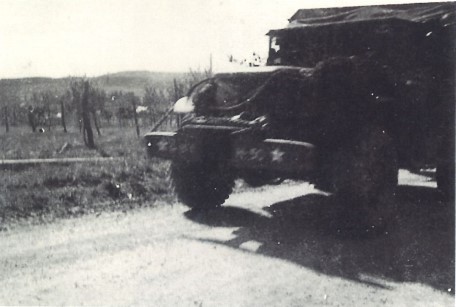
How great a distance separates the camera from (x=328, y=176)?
15.9 ft

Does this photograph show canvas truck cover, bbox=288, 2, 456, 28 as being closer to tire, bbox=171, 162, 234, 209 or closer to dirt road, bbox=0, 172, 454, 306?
tire, bbox=171, 162, 234, 209

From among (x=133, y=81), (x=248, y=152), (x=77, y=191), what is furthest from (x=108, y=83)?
(x=248, y=152)

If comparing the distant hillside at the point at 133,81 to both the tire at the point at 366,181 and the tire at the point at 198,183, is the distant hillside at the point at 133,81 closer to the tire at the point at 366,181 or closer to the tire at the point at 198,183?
the tire at the point at 198,183

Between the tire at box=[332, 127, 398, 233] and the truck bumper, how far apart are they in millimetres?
381

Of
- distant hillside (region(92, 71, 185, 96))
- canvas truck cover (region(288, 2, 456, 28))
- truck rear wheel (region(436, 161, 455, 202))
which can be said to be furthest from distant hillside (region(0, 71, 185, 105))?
truck rear wheel (region(436, 161, 455, 202))

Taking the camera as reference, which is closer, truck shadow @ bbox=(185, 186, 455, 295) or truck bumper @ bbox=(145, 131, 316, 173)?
truck shadow @ bbox=(185, 186, 455, 295)

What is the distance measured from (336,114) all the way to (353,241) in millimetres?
1245

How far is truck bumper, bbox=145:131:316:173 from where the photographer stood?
4.53 meters

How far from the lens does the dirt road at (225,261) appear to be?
3.53 m

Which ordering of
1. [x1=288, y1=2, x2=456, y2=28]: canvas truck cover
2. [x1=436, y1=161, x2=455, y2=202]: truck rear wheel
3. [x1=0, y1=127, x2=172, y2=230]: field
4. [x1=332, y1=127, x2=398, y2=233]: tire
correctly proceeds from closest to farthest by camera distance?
1. [x1=332, y1=127, x2=398, y2=233]: tire
2. [x1=288, y1=2, x2=456, y2=28]: canvas truck cover
3. [x1=0, y1=127, x2=172, y2=230]: field
4. [x1=436, y1=161, x2=455, y2=202]: truck rear wheel

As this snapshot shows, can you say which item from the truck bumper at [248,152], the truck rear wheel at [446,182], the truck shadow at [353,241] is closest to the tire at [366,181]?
the truck shadow at [353,241]

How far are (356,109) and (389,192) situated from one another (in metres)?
0.89

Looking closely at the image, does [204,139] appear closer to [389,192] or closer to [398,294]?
[389,192]

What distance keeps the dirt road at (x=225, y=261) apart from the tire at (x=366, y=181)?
0.67ft
